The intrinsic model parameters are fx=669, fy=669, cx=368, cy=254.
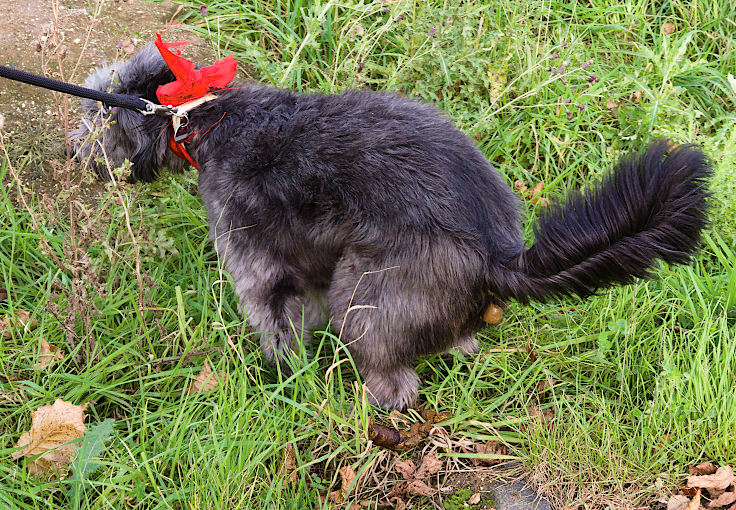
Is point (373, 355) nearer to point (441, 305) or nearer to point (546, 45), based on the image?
point (441, 305)

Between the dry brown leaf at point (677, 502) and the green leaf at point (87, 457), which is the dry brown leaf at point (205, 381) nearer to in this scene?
the green leaf at point (87, 457)

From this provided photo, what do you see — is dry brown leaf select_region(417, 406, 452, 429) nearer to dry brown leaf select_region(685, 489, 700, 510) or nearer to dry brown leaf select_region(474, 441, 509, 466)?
dry brown leaf select_region(474, 441, 509, 466)

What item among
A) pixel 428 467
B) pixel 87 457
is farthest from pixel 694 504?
pixel 87 457

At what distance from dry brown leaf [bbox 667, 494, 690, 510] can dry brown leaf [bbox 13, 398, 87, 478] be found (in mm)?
2266

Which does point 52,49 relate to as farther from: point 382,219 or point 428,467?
point 428,467

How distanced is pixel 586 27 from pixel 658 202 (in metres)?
2.62

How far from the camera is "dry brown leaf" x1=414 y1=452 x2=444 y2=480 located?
106 inches

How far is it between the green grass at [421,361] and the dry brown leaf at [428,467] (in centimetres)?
13

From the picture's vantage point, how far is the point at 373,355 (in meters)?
2.81

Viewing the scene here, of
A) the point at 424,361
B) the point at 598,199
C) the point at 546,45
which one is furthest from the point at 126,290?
the point at 546,45

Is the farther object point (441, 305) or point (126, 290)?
point (126, 290)

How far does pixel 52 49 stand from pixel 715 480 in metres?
3.67

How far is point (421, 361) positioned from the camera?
124 inches

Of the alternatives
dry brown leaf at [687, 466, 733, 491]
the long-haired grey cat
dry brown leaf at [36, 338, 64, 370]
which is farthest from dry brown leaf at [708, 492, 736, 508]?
dry brown leaf at [36, 338, 64, 370]
